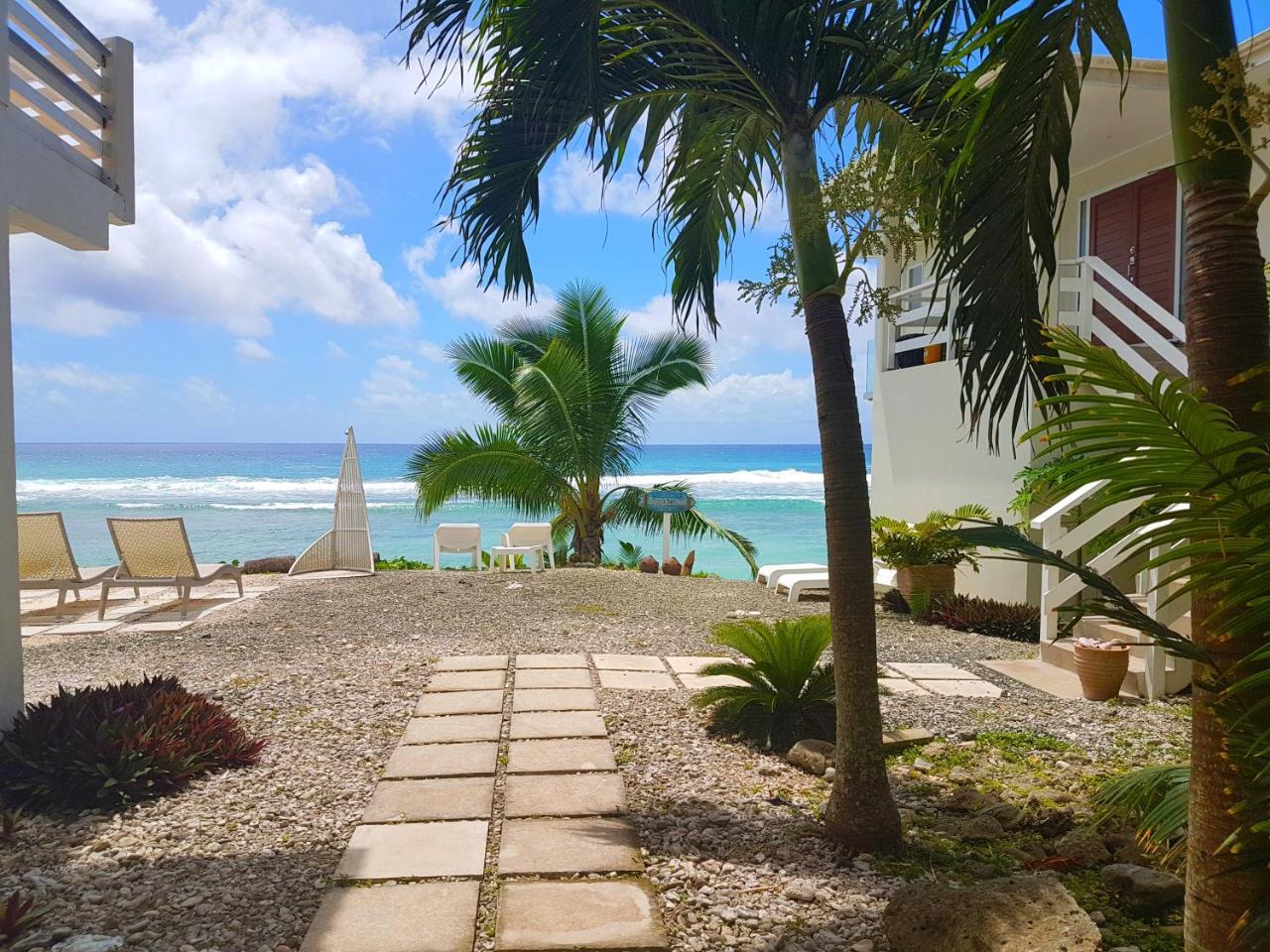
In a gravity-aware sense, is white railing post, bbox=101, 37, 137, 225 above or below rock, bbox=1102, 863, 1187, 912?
above

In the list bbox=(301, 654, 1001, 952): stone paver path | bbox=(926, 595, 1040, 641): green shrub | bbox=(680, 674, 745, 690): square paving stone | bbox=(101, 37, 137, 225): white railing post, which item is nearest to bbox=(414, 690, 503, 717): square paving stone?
bbox=(301, 654, 1001, 952): stone paver path

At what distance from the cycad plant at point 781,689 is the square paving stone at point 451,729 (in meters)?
1.10

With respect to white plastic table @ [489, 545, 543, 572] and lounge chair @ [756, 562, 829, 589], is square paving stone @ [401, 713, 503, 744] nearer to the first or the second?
lounge chair @ [756, 562, 829, 589]

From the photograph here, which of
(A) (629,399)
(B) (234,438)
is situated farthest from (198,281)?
(A) (629,399)

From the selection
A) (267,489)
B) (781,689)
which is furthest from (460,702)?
(267,489)

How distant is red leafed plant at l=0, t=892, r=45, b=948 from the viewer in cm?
253

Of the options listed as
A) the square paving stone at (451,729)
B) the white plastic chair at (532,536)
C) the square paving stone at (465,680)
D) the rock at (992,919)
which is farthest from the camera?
the white plastic chair at (532,536)

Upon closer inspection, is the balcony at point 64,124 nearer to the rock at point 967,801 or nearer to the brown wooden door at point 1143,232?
the rock at point 967,801

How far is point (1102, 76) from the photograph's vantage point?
25.4 ft

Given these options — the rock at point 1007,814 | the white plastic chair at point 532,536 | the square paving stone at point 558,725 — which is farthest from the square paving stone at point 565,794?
the white plastic chair at point 532,536

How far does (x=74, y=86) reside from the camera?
516 centimetres

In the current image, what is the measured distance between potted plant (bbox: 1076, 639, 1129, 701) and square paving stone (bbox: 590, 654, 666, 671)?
279cm

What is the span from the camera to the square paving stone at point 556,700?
5055mm

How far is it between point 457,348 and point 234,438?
261 feet
